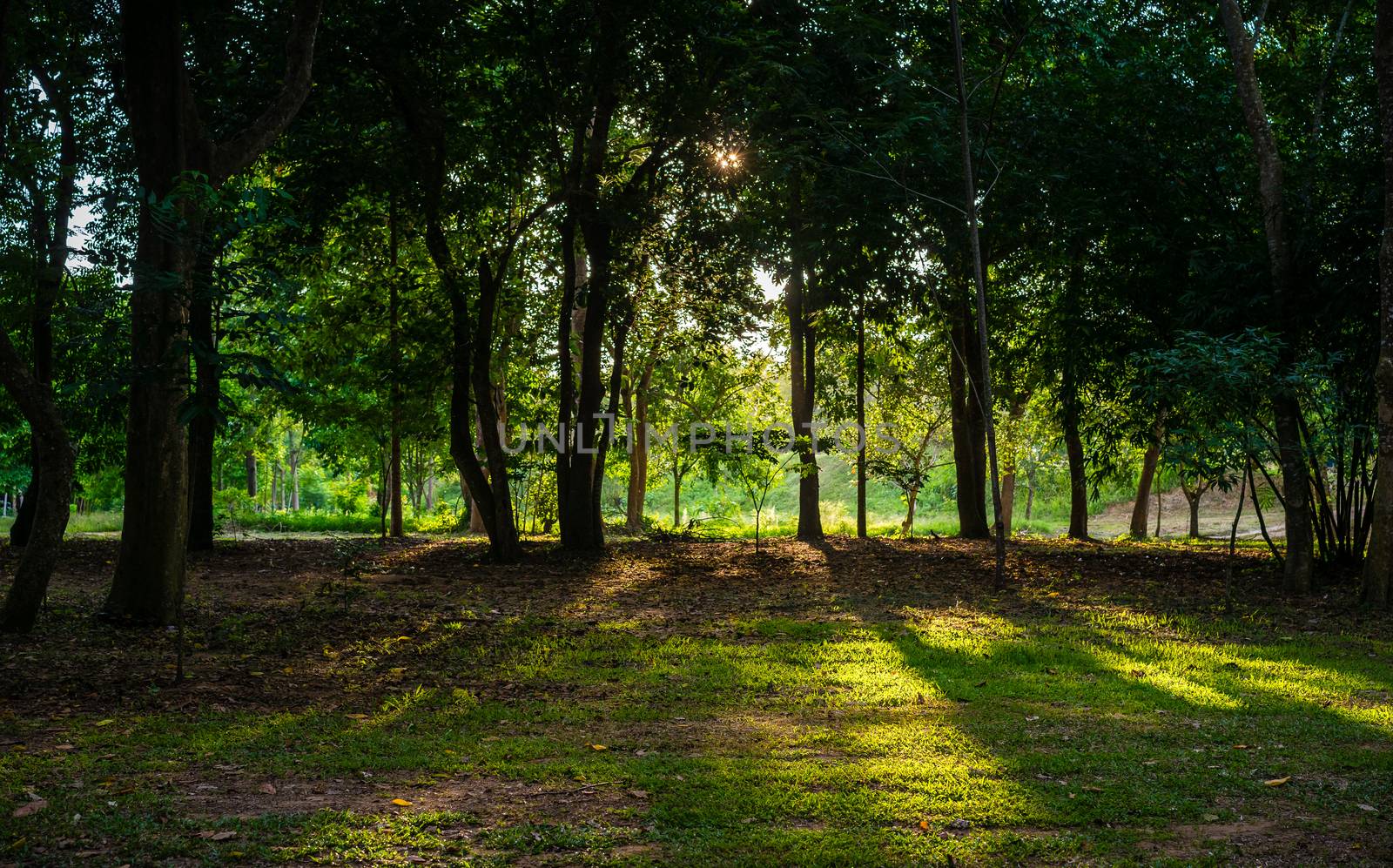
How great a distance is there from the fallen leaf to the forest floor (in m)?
0.01

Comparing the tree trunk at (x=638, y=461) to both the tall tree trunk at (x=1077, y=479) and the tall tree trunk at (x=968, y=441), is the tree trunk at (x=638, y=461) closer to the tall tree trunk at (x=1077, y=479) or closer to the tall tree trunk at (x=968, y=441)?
the tall tree trunk at (x=968, y=441)

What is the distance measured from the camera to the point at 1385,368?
928 cm

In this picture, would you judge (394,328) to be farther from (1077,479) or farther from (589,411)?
(1077,479)

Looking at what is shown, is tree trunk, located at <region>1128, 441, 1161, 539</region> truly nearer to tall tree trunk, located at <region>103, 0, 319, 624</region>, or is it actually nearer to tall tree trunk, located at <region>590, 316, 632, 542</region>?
Result: tall tree trunk, located at <region>590, 316, 632, 542</region>

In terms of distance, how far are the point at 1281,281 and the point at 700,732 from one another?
9052 mm

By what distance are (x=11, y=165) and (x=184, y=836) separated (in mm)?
6103

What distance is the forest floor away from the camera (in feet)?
12.1

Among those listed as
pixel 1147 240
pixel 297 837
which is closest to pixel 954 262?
pixel 1147 240

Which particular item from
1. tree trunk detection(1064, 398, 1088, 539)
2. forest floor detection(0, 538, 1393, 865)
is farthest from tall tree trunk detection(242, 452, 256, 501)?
tree trunk detection(1064, 398, 1088, 539)

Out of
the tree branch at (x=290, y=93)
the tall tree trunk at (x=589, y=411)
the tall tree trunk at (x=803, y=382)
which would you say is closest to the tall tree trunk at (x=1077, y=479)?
the tall tree trunk at (x=803, y=382)

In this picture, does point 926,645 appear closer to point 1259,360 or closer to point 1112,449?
point 1259,360

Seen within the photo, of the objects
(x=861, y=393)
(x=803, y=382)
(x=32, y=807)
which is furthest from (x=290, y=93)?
(x=861, y=393)

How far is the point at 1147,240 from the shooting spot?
39.0ft

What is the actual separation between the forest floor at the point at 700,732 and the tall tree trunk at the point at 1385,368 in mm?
402
